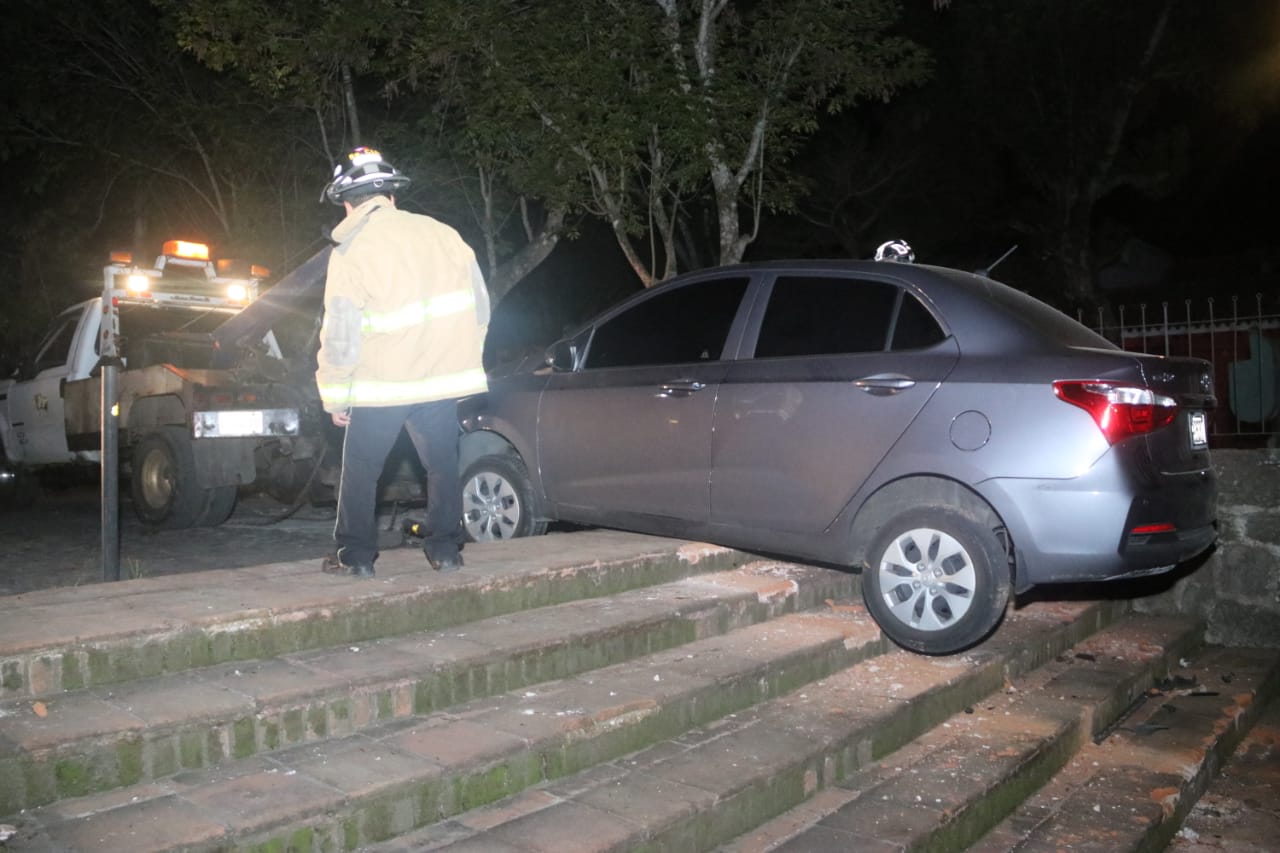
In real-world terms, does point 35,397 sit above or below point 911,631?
above

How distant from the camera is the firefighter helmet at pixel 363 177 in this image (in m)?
5.07

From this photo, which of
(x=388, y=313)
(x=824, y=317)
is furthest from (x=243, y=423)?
(x=824, y=317)

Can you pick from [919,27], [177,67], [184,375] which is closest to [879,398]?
[184,375]

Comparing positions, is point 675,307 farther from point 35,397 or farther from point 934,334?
point 35,397

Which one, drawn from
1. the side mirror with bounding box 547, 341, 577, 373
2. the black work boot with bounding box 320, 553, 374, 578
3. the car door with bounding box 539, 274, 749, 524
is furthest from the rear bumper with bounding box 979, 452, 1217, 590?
the black work boot with bounding box 320, 553, 374, 578

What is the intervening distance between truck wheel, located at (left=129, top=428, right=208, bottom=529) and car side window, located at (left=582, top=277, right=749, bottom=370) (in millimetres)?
3716

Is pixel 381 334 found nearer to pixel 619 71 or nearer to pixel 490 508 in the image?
pixel 490 508

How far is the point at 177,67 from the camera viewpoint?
15.3 m

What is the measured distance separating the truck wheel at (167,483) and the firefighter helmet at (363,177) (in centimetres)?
415

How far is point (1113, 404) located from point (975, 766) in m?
1.59

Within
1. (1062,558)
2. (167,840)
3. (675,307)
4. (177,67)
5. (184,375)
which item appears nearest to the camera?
(167,840)

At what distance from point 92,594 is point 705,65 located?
7224 mm

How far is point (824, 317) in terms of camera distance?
5.56 m

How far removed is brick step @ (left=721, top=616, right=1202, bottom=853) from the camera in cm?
383
